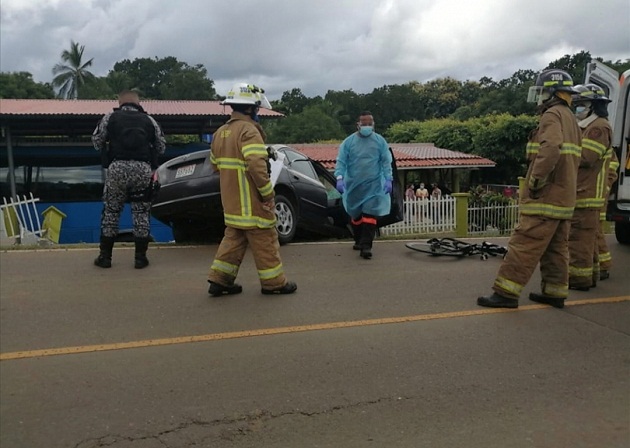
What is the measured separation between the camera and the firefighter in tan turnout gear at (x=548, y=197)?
497 cm

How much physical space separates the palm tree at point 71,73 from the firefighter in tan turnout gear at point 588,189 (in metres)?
59.5

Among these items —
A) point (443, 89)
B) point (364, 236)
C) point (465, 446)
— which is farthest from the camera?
point (443, 89)

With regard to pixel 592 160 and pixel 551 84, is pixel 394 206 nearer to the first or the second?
pixel 592 160

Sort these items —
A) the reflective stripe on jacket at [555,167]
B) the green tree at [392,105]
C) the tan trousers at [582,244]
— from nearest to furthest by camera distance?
the reflective stripe on jacket at [555,167], the tan trousers at [582,244], the green tree at [392,105]

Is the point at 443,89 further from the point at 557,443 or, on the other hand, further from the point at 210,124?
the point at 557,443

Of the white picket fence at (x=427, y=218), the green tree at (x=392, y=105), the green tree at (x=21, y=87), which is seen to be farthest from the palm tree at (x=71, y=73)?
the white picket fence at (x=427, y=218)

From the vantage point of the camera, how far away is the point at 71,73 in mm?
59438

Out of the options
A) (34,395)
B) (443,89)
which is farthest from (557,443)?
(443,89)

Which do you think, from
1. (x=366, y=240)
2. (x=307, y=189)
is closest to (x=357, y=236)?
(x=366, y=240)

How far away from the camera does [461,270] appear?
22.2 ft

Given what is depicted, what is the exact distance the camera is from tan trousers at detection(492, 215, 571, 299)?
16.6ft

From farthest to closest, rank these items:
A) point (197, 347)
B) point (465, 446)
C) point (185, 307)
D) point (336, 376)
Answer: point (185, 307) → point (197, 347) → point (336, 376) → point (465, 446)

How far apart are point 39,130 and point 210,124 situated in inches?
169

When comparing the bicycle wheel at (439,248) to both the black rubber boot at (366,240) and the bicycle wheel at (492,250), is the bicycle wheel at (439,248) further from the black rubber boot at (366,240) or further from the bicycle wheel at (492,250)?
the black rubber boot at (366,240)
